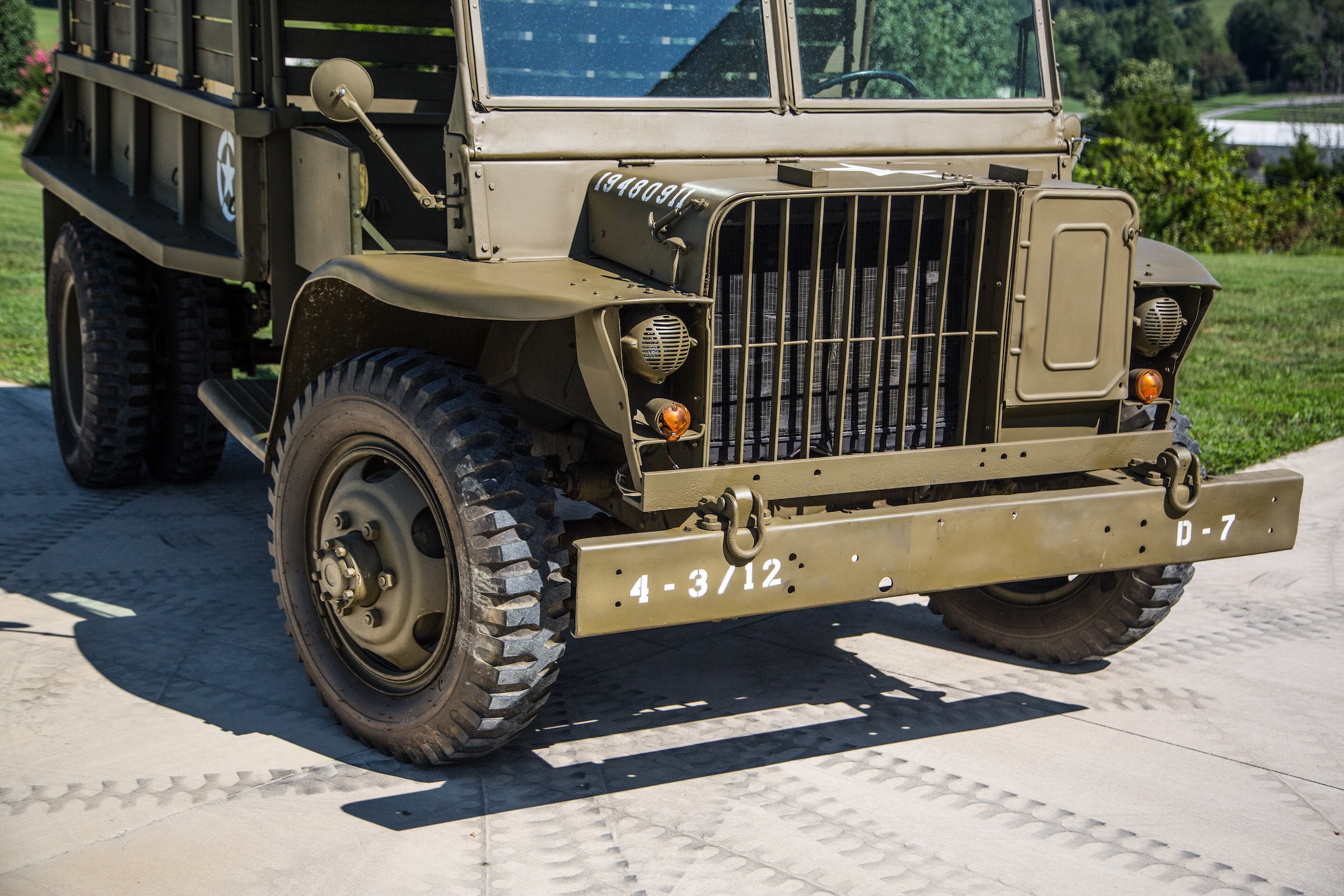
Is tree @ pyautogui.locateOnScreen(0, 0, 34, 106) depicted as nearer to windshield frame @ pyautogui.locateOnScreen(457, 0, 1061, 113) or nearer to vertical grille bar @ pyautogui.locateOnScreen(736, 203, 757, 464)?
windshield frame @ pyautogui.locateOnScreen(457, 0, 1061, 113)

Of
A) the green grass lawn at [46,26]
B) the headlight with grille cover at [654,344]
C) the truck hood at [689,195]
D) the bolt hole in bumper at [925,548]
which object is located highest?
the green grass lawn at [46,26]

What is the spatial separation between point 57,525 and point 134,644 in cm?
158

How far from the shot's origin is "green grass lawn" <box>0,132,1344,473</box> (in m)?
8.52

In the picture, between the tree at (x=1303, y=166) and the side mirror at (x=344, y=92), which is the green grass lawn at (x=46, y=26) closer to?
the tree at (x=1303, y=166)

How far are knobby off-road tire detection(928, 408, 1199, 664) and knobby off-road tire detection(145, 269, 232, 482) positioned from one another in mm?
3328

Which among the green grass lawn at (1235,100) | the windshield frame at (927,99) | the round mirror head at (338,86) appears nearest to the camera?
the round mirror head at (338,86)

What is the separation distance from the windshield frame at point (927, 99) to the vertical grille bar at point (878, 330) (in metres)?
0.72

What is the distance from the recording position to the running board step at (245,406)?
202 inches

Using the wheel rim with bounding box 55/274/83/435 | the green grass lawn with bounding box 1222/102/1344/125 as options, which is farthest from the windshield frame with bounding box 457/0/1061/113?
the green grass lawn with bounding box 1222/102/1344/125

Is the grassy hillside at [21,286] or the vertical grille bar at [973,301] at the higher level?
the vertical grille bar at [973,301]

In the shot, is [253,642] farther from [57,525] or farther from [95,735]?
[57,525]

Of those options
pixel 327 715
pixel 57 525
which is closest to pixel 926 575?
pixel 327 715

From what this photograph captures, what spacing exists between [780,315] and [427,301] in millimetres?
905

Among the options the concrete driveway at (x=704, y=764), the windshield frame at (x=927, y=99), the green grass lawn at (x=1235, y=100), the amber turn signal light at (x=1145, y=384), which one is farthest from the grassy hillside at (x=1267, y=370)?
the green grass lawn at (x=1235, y=100)
